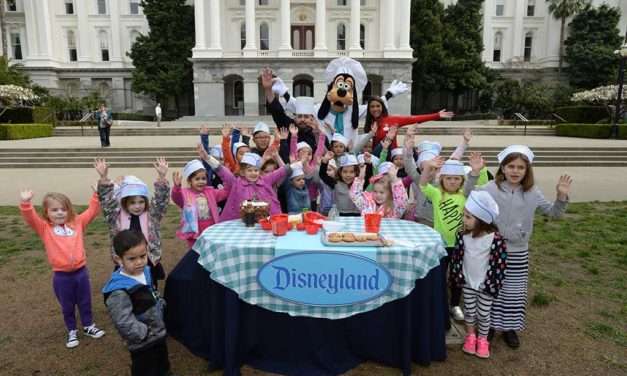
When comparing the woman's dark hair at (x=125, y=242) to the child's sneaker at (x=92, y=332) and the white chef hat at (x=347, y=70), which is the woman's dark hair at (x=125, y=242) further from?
the white chef hat at (x=347, y=70)

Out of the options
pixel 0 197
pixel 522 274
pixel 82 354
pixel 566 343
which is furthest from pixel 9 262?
pixel 566 343

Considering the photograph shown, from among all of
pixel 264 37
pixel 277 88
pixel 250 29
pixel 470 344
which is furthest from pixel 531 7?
pixel 470 344

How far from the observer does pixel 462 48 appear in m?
40.8

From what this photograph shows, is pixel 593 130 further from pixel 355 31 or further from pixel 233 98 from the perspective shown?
pixel 233 98

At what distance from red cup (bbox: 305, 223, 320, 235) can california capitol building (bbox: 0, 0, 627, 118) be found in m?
34.2

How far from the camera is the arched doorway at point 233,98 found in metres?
41.7

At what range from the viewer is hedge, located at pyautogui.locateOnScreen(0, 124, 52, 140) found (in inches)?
907

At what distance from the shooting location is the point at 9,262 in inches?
250

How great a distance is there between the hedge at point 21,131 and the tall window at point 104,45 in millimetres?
28718

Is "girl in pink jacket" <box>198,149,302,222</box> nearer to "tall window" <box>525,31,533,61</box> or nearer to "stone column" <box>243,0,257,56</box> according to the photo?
"stone column" <box>243,0,257,56</box>

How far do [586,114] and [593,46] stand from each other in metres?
19.3

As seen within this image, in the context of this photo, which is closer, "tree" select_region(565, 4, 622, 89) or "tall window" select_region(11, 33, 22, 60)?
"tree" select_region(565, 4, 622, 89)

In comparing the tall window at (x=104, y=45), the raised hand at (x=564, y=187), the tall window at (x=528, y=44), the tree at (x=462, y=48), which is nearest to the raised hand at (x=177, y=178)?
the raised hand at (x=564, y=187)

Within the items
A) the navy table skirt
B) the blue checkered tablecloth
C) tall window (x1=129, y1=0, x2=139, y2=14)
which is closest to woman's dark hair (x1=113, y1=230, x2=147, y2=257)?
the blue checkered tablecloth
